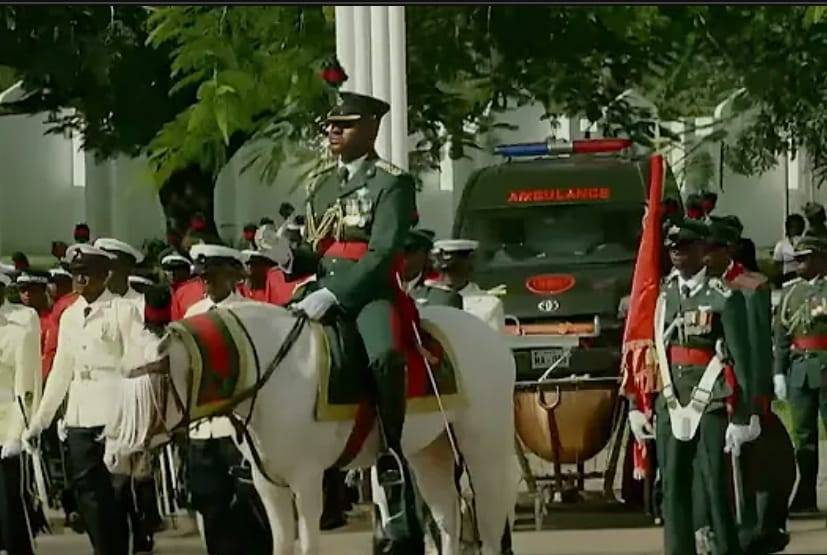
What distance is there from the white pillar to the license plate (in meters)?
2.08

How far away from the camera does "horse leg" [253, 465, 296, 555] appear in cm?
855

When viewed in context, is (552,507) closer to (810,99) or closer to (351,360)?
(351,360)

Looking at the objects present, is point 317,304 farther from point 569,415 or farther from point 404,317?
point 569,415

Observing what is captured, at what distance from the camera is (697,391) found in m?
9.76

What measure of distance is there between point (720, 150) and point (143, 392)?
1833cm

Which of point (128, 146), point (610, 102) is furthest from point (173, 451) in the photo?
point (610, 102)

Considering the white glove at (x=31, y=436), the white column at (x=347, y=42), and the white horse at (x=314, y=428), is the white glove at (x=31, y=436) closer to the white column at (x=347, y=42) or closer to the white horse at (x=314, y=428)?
the white horse at (x=314, y=428)

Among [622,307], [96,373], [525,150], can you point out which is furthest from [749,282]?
[525,150]

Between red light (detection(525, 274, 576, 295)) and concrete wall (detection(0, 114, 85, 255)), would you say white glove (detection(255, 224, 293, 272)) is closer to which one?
red light (detection(525, 274, 576, 295))

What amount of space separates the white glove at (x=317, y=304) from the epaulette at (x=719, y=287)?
2101mm

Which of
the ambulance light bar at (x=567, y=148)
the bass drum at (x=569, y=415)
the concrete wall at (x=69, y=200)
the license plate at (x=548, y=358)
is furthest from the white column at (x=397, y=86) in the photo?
the concrete wall at (x=69, y=200)

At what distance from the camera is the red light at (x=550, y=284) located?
49.1 feet

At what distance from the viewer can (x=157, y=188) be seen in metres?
18.1

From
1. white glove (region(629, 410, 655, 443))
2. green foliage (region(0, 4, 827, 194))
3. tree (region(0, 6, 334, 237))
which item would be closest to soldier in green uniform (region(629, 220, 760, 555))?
white glove (region(629, 410, 655, 443))
